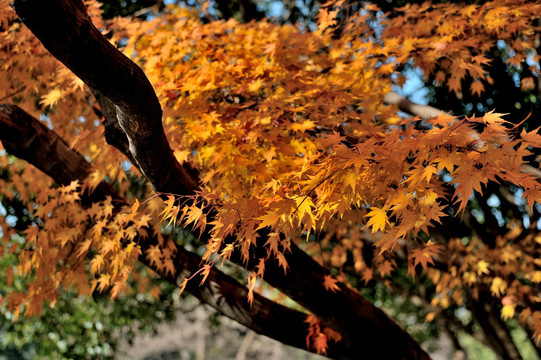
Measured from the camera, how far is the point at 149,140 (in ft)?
7.76

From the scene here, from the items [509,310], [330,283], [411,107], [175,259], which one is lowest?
[509,310]

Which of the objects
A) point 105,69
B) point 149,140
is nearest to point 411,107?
point 149,140

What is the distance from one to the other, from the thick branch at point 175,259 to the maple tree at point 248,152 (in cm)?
1

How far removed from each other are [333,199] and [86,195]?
216cm

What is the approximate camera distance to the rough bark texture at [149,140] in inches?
69.2

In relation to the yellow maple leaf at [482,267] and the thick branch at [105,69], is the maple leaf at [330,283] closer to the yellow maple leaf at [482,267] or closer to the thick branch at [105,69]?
the thick branch at [105,69]

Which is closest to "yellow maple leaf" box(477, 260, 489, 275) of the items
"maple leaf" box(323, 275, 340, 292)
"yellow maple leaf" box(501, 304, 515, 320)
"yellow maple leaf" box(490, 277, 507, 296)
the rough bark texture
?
"yellow maple leaf" box(490, 277, 507, 296)

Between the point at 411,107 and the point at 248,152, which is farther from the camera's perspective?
the point at 411,107

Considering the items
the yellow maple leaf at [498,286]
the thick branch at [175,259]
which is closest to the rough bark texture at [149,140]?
the thick branch at [175,259]

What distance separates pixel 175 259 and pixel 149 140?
143 centimetres

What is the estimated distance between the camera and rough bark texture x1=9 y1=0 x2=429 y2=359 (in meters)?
1.76

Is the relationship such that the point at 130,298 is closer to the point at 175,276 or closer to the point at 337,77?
the point at 175,276

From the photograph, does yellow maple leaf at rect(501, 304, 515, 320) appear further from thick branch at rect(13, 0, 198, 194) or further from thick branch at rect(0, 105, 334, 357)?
thick branch at rect(13, 0, 198, 194)

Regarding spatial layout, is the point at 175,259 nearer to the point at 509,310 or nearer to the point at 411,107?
the point at 411,107
